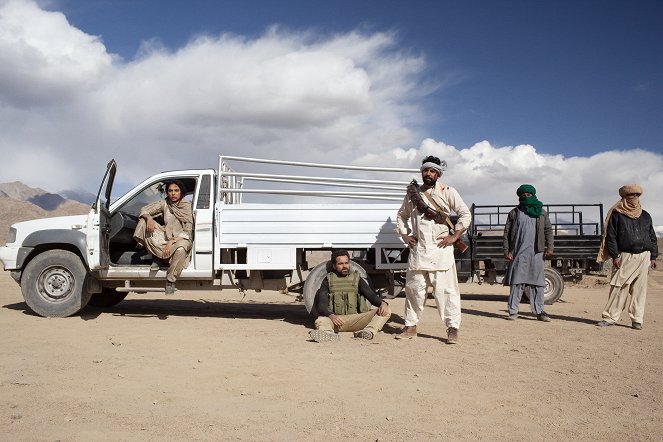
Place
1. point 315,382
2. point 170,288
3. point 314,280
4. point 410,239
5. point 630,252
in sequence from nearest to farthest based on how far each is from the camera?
point 315,382 → point 410,239 → point 170,288 → point 314,280 → point 630,252

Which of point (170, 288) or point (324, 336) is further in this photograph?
point (170, 288)

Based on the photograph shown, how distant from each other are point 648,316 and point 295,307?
5857 millimetres

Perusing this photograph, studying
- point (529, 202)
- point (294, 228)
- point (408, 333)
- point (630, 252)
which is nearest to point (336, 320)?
point (408, 333)

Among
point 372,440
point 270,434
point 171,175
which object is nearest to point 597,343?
point 372,440

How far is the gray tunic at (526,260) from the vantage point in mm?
8055

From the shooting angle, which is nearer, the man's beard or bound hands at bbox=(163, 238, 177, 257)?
the man's beard

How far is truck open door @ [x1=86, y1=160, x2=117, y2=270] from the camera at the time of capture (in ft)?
23.0

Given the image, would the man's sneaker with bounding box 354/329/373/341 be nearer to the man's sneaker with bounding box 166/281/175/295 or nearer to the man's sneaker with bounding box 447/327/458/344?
the man's sneaker with bounding box 447/327/458/344

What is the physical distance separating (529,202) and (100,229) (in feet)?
19.9

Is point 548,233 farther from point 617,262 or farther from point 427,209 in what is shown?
point 427,209

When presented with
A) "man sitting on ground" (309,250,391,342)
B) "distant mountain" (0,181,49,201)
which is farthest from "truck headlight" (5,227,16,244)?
"distant mountain" (0,181,49,201)

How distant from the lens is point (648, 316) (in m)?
8.79

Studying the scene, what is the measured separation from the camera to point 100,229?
6984 mm

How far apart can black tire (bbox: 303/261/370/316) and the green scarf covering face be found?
110 inches
